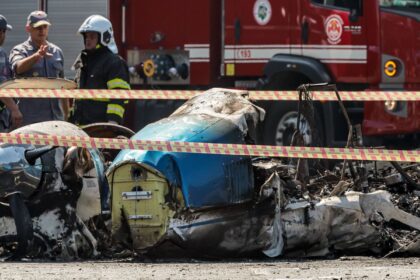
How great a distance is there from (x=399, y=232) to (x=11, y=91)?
11.1 ft

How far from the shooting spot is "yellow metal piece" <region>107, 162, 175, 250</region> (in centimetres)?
806

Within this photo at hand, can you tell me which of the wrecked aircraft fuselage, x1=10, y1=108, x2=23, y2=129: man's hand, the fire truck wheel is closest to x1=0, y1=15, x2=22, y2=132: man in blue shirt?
x1=10, y1=108, x2=23, y2=129: man's hand

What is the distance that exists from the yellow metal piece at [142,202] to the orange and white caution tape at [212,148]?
176 millimetres

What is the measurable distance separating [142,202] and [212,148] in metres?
0.58

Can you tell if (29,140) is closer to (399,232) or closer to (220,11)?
(399,232)

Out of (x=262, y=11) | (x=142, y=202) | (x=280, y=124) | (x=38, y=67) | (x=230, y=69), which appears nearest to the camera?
(x=142, y=202)

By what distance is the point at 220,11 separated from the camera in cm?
1532

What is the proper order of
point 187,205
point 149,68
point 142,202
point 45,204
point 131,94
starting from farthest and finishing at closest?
point 149,68, point 131,94, point 45,204, point 142,202, point 187,205

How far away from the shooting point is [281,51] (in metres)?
14.7

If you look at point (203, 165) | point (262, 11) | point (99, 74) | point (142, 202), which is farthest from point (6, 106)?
point (262, 11)

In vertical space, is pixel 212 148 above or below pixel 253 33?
below

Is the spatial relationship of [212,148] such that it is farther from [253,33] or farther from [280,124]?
[253,33]

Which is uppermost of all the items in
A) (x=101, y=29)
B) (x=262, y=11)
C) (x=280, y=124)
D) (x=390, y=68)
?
(x=262, y=11)

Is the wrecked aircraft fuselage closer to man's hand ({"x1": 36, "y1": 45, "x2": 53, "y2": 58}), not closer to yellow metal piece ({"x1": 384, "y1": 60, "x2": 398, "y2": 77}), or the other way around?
man's hand ({"x1": 36, "y1": 45, "x2": 53, "y2": 58})
